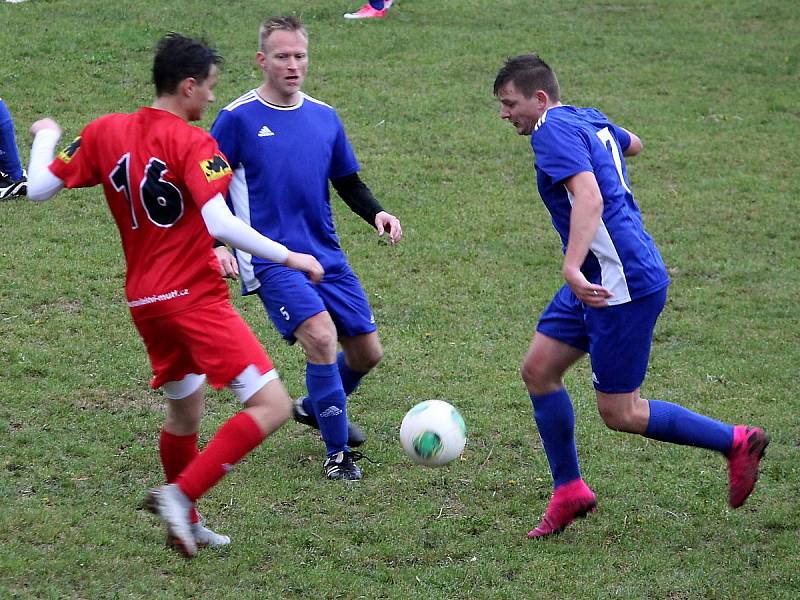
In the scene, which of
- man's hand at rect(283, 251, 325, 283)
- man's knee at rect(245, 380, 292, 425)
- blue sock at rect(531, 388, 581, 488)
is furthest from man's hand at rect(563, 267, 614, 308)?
man's knee at rect(245, 380, 292, 425)

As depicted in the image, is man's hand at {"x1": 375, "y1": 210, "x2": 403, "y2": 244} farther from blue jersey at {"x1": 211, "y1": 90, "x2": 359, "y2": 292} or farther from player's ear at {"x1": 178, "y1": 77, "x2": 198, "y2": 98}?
player's ear at {"x1": 178, "y1": 77, "x2": 198, "y2": 98}

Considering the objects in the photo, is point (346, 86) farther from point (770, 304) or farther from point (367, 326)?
point (367, 326)

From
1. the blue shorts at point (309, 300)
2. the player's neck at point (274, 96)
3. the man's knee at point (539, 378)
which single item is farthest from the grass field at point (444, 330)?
the player's neck at point (274, 96)

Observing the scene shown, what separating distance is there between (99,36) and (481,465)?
9.45 meters

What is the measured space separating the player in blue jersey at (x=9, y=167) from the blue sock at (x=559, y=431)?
232 inches

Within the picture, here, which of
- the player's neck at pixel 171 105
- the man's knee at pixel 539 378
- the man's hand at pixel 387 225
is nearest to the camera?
the player's neck at pixel 171 105

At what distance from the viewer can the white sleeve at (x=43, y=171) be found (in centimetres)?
448

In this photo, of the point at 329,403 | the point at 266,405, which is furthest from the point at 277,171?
the point at 266,405

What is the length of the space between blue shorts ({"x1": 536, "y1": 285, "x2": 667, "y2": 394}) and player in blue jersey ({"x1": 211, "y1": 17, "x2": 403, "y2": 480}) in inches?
49.2

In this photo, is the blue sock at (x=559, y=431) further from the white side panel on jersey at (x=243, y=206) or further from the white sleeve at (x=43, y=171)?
the white sleeve at (x=43, y=171)

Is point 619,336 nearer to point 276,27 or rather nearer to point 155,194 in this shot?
point 155,194

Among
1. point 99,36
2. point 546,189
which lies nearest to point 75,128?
point 99,36

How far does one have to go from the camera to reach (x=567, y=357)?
5117 millimetres

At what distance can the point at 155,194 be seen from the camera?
4.35 m
